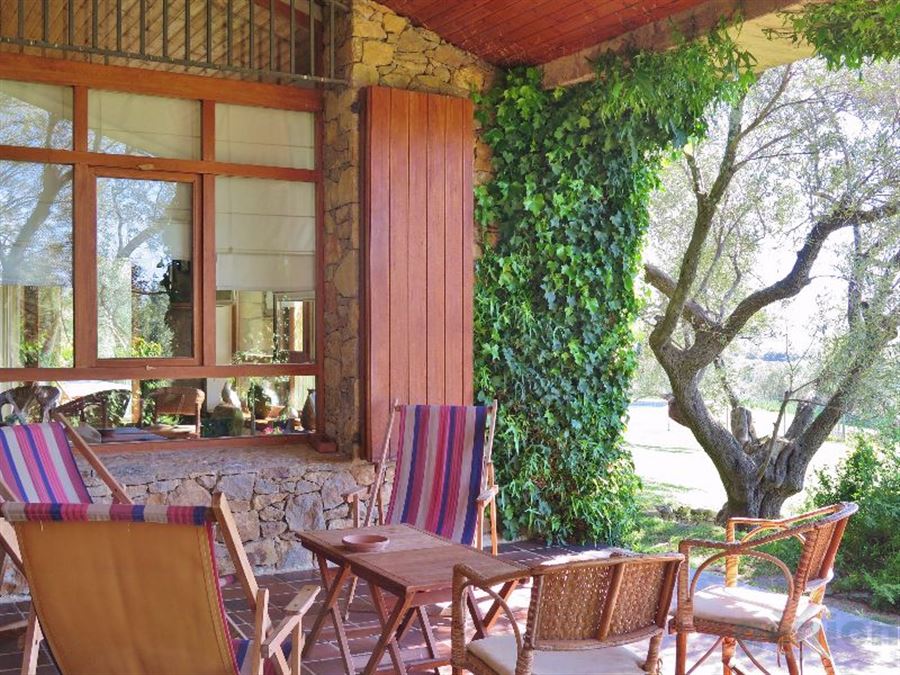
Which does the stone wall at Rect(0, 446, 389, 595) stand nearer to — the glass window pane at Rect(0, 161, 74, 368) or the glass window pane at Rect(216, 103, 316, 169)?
the glass window pane at Rect(0, 161, 74, 368)

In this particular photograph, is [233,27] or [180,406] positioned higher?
[233,27]

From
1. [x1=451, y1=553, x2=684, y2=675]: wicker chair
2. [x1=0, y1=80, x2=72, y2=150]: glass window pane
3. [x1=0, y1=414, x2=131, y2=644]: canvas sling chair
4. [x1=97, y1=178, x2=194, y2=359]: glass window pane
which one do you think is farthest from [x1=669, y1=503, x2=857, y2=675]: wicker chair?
[x1=0, y1=80, x2=72, y2=150]: glass window pane

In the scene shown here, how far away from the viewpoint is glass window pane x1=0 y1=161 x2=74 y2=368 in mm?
5637

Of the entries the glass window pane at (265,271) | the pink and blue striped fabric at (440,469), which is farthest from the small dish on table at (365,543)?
the glass window pane at (265,271)

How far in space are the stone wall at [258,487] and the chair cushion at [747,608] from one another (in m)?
2.80

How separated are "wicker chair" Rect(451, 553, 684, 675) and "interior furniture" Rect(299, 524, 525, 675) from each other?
44 cm

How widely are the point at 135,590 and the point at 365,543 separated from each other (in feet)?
4.64

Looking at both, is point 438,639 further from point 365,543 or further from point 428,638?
point 365,543

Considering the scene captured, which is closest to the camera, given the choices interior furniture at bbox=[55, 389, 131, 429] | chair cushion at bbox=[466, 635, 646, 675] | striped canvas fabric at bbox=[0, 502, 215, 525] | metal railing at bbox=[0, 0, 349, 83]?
striped canvas fabric at bbox=[0, 502, 215, 525]

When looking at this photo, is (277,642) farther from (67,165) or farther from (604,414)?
(604,414)

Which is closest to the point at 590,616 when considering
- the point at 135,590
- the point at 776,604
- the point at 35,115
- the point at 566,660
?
the point at 566,660

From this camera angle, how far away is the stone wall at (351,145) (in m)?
6.17

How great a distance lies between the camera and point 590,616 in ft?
9.23

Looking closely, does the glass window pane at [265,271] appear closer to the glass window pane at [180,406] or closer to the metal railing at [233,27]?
the glass window pane at [180,406]
